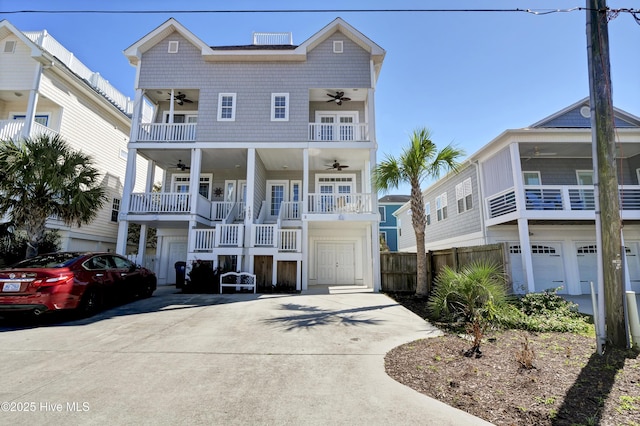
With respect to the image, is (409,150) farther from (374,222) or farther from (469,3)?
(469,3)

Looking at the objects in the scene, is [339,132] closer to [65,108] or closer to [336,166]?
[336,166]

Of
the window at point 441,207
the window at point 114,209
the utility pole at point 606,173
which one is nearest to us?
the utility pole at point 606,173

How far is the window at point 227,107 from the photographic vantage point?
13.8m

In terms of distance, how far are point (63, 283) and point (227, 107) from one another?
9.95 m

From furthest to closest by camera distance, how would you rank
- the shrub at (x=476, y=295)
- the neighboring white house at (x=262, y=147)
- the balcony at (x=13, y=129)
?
the neighboring white house at (x=262, y=147) < the balcony at (x=13, y=129) < the shrub at (x=476, y=295)

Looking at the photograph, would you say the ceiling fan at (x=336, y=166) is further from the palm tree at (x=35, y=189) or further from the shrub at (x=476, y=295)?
the palm tree at (x=35, y=189)

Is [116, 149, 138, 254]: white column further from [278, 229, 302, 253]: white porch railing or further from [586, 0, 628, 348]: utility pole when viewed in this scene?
[586, 0, 628, 348]: utility pole

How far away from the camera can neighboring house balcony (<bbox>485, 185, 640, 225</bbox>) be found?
35.9 ft

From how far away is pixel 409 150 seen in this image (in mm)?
10469

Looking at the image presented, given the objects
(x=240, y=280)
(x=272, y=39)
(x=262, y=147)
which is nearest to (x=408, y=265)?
(x=240, y=280)

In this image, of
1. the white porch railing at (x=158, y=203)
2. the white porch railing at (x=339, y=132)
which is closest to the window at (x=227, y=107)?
the white porch railing at (x=339, y=132)

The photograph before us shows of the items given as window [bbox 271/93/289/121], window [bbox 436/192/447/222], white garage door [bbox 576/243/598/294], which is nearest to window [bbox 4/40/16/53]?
window [bbox 271/93/289/121]

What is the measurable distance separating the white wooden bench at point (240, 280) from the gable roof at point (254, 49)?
9819mm

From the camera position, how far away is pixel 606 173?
4820mm
